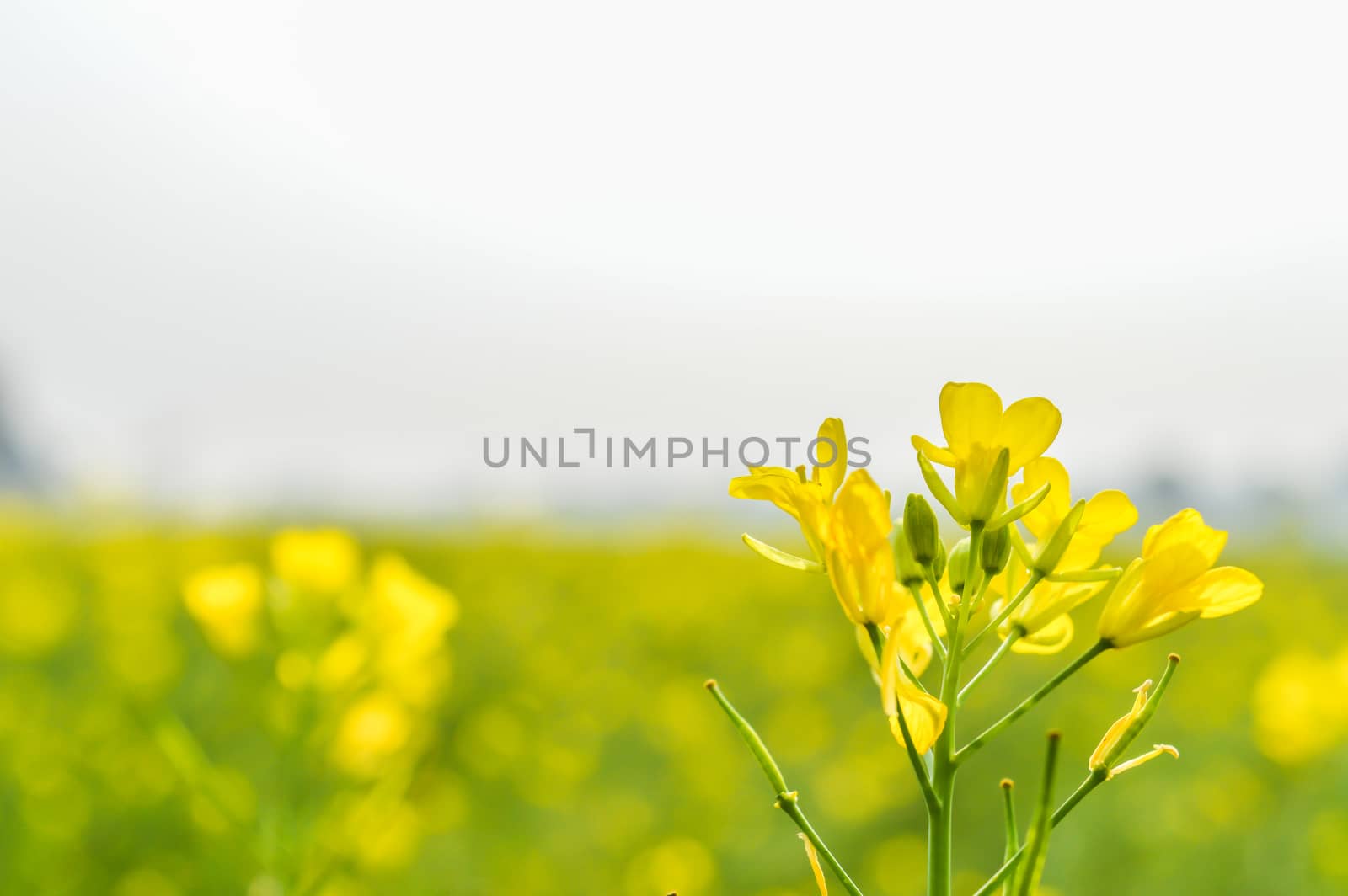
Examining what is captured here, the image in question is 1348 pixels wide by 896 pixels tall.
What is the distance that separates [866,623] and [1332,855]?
90.1 inches

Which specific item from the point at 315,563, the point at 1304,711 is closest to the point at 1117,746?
the point at 315,563

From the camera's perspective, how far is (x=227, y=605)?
1.35 metres

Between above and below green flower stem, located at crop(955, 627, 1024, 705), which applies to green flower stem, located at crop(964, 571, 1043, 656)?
above

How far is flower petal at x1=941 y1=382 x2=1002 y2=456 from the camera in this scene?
0.52m

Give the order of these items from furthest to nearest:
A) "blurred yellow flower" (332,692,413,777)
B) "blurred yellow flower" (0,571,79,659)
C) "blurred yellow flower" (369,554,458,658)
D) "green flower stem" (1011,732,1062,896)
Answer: "blurred yellow flower" (0,571,79,659)
"blurred yellow flower" (332,692,413,777)
"blurred yellow flower" (369,554,458,658)
"green flower stem" (1011,732,1062,896)

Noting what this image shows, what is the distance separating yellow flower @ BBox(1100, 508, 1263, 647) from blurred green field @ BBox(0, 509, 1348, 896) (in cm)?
99

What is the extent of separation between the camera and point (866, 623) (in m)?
0.52

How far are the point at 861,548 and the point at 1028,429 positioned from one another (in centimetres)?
12

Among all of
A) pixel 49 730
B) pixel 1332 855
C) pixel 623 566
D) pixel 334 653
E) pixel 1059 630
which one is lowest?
pixel 623 566

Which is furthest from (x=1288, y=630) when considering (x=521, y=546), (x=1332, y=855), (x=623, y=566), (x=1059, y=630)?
(x=1059, y=630)

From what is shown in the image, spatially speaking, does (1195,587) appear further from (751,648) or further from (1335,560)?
(1335,560)

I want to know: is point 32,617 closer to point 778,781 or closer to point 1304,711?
point 778,781

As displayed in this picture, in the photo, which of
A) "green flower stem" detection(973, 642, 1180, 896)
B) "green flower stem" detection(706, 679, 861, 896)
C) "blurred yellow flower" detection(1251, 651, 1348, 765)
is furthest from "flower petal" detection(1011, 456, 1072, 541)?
"blurred yellow flower" detection(1251, 651, 1348, 765)

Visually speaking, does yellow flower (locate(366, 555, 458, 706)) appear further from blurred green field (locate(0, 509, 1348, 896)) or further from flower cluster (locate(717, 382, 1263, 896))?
flower cluster (locate(717, 382, 1263, 896))
